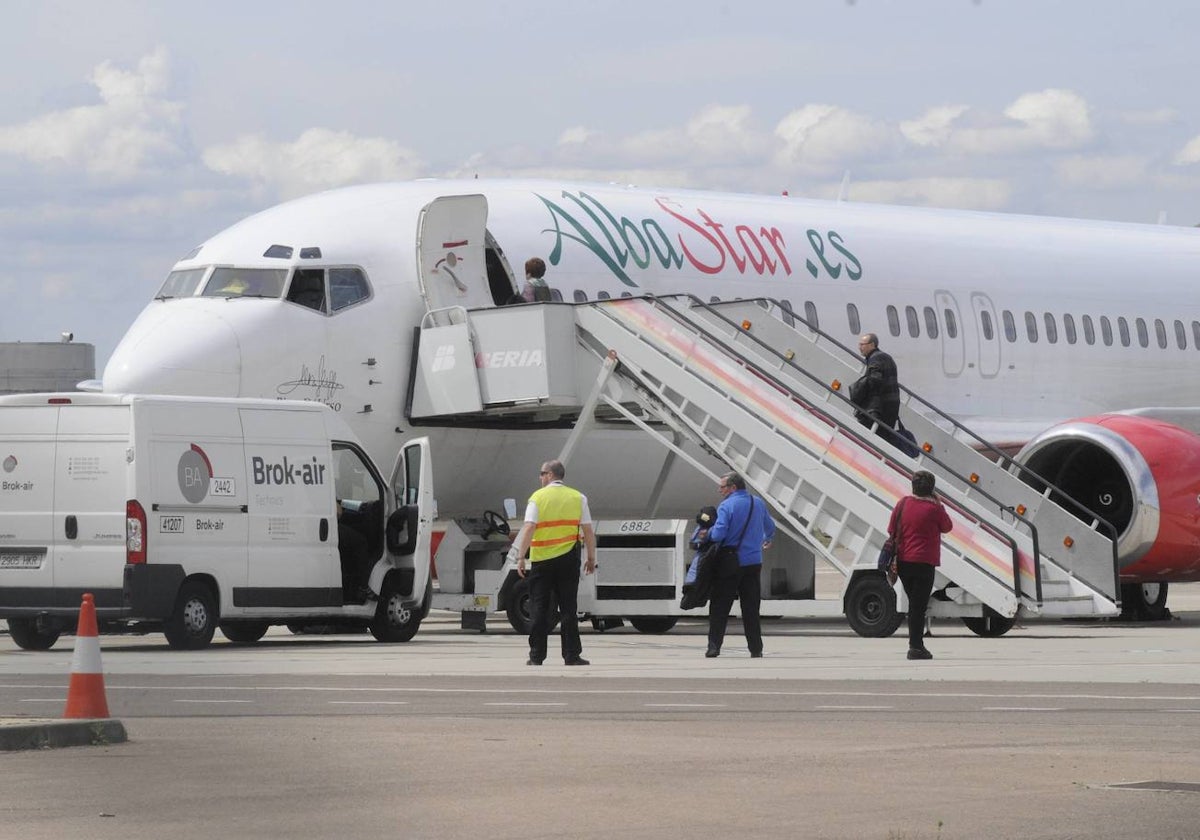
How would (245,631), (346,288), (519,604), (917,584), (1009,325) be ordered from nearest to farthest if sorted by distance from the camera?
(917,584) < (245,631) < (519,604) < (346,288) < (1009,325)

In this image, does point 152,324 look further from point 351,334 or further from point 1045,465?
point 1045,465

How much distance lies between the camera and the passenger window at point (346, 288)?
22047 mm

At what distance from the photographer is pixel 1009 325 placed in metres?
27.7

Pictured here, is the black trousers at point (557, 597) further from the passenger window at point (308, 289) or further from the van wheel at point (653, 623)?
the van wheel at point (653, 623)

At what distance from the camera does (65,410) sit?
19875mm

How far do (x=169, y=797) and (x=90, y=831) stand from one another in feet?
3.00

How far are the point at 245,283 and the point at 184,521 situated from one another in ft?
11.0

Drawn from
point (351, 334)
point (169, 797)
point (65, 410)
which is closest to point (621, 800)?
point (169, 797)

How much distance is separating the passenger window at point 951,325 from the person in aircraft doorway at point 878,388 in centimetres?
437

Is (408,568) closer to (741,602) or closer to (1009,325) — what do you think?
(741,602)

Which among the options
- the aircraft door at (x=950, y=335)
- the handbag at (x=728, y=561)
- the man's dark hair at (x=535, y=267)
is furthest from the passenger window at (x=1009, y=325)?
the handbag at (x=728, y=561)

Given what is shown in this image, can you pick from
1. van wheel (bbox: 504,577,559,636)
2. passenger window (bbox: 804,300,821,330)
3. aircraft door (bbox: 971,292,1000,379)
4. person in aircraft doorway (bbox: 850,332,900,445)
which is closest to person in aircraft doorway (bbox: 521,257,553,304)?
van wheel (bbox: 504,577,559,636)

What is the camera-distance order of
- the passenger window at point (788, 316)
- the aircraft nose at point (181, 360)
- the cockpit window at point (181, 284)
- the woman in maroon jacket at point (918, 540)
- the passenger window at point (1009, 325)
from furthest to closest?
the passenger window at point (1009, 325) → the passenger window at point (788, 316) → the cockpit window at point (181, 284) → the aircraft nose at point (181, 360) → the woman in maroon jacket at point (918, 540)

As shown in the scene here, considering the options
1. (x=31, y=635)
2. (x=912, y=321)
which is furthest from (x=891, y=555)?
(x=912, y=321)
